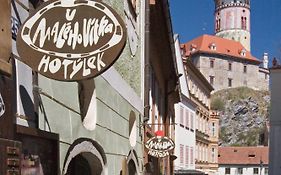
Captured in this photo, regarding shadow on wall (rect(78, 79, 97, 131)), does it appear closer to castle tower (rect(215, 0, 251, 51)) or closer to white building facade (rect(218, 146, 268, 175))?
white building facade (rect(218, 146, 268, 175))

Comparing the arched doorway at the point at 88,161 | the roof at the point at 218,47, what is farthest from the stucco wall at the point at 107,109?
the roof at the point at 218,47

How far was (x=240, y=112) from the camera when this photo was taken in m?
100

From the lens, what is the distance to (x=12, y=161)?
14.2ft

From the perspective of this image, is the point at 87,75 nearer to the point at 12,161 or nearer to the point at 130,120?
the point at 12,161

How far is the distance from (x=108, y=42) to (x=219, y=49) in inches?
3944

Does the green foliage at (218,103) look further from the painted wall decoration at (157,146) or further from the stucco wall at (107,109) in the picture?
the stucco wall at (107,109)

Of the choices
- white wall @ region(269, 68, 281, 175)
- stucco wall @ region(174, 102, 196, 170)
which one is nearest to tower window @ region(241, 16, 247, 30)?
stucco wall @ region(174, 102, 196, 170)

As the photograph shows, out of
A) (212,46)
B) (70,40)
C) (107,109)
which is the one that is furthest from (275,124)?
(212,46)

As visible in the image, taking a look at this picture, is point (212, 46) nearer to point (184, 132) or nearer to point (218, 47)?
point (218, 47)

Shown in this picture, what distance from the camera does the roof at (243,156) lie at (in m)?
75.4

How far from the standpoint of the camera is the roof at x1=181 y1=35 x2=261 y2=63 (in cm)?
10156

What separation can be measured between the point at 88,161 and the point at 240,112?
94.2m

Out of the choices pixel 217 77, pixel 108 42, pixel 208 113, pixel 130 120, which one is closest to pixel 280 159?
pixel 208 113

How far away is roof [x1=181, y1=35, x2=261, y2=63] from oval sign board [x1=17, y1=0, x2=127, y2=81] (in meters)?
95.1
